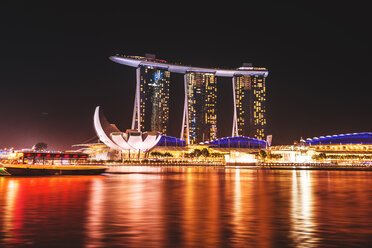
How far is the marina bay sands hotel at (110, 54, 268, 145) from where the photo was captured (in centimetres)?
13062

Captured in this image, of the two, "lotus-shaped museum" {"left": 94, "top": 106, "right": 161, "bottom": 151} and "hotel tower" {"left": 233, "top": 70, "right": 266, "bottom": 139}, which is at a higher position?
"hotel tower" {"left": 233, "top": 70, "right": 266, "bottom": 139}

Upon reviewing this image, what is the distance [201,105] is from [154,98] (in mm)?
19630

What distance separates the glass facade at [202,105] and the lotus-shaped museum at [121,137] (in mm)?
45272

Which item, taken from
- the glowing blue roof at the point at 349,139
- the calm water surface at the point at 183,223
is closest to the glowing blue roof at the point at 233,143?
the glowing blue roof at the point at 349,139

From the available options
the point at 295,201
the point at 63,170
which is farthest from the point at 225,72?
the point at 295,201

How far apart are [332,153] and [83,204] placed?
97840mm

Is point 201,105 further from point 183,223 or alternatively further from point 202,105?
point 183,223

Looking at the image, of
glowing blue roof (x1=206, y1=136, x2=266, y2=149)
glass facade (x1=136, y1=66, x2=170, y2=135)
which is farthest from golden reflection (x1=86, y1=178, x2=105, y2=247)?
glass facade (x1=136, y1=66, x2=170, y2=135)

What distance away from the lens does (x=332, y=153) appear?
3927 inches

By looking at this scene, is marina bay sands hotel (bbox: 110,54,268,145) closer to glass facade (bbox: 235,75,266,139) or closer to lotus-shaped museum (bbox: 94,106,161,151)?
glass facade (bbox: 235,75,266,139)

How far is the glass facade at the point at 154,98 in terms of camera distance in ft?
428

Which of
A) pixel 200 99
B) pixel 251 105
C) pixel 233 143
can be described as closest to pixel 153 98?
pixel 200 99

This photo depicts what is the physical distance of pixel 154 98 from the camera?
134375 millimetres

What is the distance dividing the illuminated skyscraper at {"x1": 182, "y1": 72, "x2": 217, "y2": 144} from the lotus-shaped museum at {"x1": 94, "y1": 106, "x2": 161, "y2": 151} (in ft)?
146
